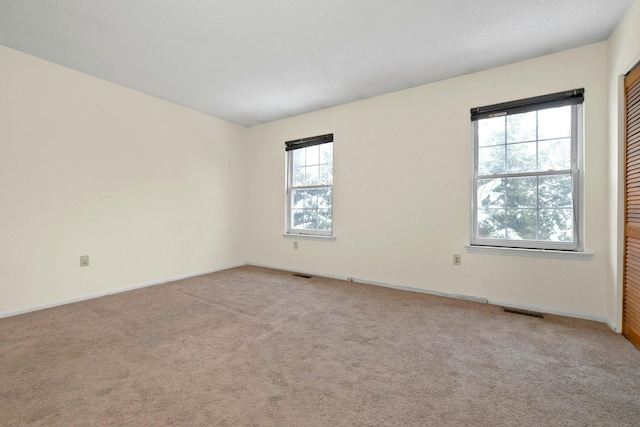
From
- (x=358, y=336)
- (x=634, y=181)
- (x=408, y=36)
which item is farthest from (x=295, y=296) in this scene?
(x=634, y=181)

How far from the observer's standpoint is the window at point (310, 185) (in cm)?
436

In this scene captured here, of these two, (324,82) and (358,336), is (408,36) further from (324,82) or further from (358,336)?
(358,336)

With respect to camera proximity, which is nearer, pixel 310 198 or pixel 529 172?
pixel 529 172

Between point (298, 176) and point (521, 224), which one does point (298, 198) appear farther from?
point (521, 224)

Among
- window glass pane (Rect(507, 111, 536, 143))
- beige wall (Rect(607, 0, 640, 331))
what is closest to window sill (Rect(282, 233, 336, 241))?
window glass pane (Rect(507, 111, 536, 143))

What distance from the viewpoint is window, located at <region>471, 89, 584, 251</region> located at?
8.95 feet

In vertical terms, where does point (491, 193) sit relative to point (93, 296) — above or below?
above

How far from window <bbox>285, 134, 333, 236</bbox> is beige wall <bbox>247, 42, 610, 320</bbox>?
0.16m

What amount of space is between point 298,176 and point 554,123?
335 cm

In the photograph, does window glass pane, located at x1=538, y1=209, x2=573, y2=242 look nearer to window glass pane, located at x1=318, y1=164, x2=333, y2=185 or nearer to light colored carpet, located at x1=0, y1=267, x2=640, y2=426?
light colored carpet, located at x1=0, y1=267, x2=640, y2=426

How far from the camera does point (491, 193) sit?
3105 mm

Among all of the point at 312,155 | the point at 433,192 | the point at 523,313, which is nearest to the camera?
the point at 523,313

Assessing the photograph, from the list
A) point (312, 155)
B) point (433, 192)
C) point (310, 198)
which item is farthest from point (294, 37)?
point (310, 198)

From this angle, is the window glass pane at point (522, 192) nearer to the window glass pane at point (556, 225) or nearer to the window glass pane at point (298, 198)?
the window glass pane at point (556, 225)
